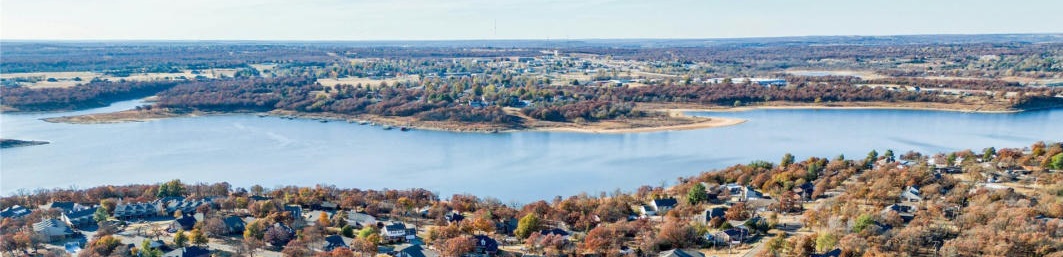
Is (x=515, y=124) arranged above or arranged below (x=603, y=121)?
below

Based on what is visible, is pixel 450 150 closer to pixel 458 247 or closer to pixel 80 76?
pixel 458 247

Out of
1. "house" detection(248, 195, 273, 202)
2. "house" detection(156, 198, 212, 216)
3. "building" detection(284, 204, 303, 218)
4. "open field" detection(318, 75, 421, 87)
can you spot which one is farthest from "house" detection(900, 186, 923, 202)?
"open field" detection(318, 75, 421, 87)

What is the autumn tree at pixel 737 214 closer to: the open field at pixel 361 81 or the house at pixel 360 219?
the house at pixel 360 219

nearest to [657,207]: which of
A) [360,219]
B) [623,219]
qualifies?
[623,219]

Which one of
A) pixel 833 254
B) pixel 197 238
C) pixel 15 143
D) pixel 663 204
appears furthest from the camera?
pixel 15 143

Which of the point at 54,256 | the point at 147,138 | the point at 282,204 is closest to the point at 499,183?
the point at 282,204

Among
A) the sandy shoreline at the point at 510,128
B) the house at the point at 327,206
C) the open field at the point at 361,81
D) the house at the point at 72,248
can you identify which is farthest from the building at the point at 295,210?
the open field at the point at 361,81

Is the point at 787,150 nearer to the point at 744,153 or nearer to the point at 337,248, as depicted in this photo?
the point at 744,153
